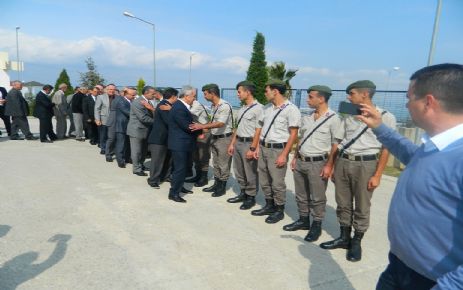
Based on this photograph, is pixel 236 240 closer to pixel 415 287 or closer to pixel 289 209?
pixel 289 209

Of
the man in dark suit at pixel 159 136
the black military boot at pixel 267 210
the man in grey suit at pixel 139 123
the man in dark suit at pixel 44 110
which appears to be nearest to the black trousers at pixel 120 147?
the man in grey suit at pixel 139 123

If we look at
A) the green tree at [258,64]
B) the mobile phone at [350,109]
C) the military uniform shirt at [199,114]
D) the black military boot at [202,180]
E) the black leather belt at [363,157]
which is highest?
the green tree at [258,64]

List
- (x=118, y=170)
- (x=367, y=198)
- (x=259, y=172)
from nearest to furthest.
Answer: (x=367, y=198), (x=259, y=172), (x=118, y=170)

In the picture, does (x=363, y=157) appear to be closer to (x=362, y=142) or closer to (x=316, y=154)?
(x=362, y=142)

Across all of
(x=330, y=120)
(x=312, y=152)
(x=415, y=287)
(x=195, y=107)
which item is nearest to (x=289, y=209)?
(x=312, y=152)

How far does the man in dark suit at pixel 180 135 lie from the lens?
16.7ft

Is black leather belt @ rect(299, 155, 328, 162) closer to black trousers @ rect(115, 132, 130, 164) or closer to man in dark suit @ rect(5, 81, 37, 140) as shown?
black trousers @ rect(115, 132, 130, 164)

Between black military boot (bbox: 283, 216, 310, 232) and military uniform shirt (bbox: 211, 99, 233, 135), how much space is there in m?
2.09

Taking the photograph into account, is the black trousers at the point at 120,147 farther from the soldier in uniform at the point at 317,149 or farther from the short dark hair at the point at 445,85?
the short dark hair at the point at 445,85

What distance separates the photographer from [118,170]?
7.18 metres

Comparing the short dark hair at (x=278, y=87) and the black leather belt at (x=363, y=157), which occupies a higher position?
the short dark hair at (x=278, y=87)

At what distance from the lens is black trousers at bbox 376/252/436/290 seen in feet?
5.24

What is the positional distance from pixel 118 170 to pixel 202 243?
13.3 feet

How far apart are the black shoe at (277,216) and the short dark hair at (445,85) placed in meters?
3.33
